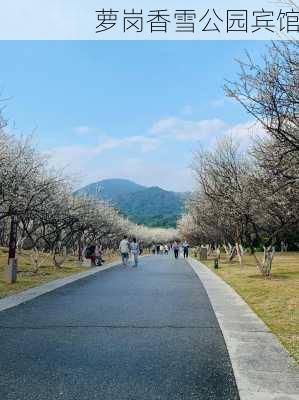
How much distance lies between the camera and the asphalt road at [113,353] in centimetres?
504

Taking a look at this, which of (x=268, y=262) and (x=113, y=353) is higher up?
(x=268, y=262)

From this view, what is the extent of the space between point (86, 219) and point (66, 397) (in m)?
33.7

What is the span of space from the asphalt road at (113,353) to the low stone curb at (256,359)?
0.15 m

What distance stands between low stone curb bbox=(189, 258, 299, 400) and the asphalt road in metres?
0.15

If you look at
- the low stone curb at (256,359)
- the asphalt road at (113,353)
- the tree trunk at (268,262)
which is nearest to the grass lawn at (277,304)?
the low stone curb at (256,359)

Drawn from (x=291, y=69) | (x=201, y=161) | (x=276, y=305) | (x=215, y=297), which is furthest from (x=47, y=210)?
(x=291, y=69)

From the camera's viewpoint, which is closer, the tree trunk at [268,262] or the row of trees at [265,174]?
the row of trees at [265,174]

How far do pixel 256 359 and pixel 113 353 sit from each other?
1951mm

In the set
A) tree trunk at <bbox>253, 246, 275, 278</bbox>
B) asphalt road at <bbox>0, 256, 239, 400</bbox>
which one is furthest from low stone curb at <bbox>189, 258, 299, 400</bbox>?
tree trunk at <bbox>253, 246, 275, 278</bbox>

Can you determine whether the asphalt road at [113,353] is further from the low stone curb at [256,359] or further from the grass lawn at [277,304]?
the grass lawn at [277,304]

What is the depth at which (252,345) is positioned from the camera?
24.5 feet

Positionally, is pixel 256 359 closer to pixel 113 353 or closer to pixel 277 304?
pixel 113 353

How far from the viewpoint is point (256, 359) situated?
6.52 m

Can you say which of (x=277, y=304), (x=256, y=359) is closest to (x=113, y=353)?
(x=256, y=359)
